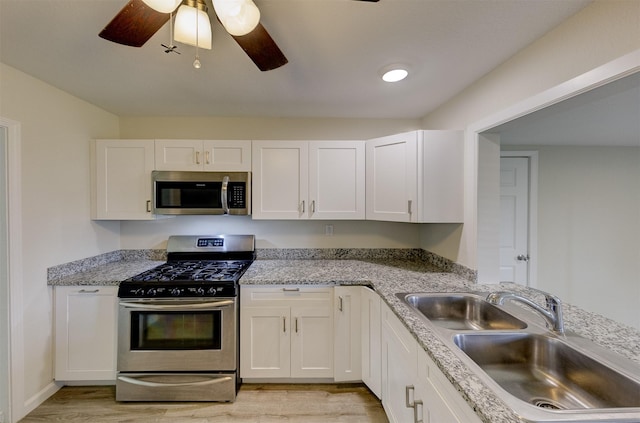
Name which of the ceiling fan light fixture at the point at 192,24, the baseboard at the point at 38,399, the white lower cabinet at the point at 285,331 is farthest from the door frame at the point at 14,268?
the ceiling fan light fixture at the point at 192,24

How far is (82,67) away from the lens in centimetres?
174

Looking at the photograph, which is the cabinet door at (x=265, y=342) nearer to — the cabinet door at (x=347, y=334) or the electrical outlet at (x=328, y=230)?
the cabinet door at (x=347, y=334)

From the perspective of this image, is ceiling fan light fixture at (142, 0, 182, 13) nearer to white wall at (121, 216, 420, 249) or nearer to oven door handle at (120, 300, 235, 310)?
oven door handle at (120, 300, 235, 310)

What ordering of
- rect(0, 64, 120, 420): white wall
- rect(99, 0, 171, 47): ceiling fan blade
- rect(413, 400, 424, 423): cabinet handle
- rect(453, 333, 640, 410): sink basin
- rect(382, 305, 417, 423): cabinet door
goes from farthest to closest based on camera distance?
rect(0, 64, 120, 420): white wall → rect(382, 305, 417, 423): cabinet door → rect(413, 400, 424, 423): cabinet handle → rect(99, 0, 171, 47): ceiling fan blade → rect(453, 333, 640, 410): sink basin

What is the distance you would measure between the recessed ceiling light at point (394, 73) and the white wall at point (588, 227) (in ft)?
6.96

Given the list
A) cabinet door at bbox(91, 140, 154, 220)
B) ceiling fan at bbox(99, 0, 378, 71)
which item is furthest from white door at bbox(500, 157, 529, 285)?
cabinet door at bbox(91, 140, 154, 220)

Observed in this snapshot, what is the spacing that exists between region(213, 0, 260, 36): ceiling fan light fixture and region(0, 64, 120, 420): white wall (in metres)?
1.82

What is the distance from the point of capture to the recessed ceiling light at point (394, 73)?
67.3 inches

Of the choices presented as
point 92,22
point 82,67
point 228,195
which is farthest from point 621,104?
point 82,67

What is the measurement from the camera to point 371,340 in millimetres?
1989

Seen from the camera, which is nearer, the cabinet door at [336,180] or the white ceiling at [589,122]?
the white ceiling at [589,122]

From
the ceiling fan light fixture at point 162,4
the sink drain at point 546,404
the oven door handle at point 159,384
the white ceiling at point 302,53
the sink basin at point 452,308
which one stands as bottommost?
the oven door handle at point 159,384

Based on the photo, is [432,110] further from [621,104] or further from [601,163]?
[601,163]

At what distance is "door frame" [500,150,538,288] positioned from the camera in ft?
9.59
